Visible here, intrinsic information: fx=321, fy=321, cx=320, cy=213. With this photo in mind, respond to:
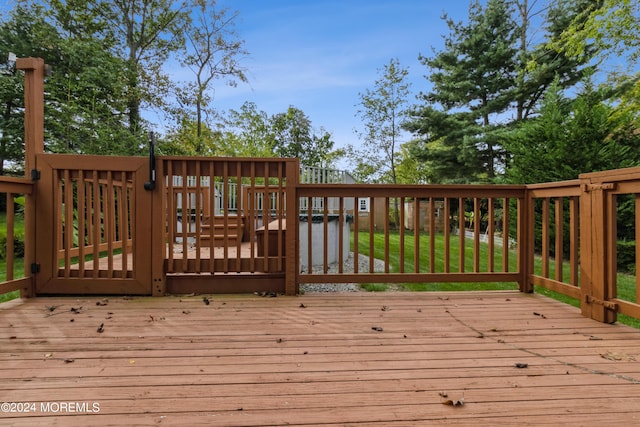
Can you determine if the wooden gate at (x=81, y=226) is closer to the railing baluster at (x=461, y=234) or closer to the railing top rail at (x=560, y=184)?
the railing baluster at (x=461, y=234)

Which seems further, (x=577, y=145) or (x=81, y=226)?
(x=577, y=145)

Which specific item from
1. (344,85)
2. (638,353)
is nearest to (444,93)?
(344,85)

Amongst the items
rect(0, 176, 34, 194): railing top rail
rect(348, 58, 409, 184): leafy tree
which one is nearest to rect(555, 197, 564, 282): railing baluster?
rect(0, 176, 34, 194): railing top rail

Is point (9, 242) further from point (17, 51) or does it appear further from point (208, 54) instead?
point (208, 54)

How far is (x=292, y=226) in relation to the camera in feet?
8.93

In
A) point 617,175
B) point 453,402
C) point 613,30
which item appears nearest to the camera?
point 453,402

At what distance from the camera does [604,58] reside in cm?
675

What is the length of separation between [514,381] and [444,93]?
12.1 metres

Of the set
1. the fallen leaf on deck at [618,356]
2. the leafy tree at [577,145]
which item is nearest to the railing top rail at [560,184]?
the fallen leaf on deck at [618,356]

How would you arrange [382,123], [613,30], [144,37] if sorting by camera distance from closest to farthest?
1. [613,30]
2. [144,37]
3. [382,123]

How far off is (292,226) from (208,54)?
1067 centimetres

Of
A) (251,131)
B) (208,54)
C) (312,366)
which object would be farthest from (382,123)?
(312,366)

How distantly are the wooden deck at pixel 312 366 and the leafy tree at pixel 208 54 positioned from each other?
9361 mm

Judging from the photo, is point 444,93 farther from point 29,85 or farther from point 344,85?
point 29,85
